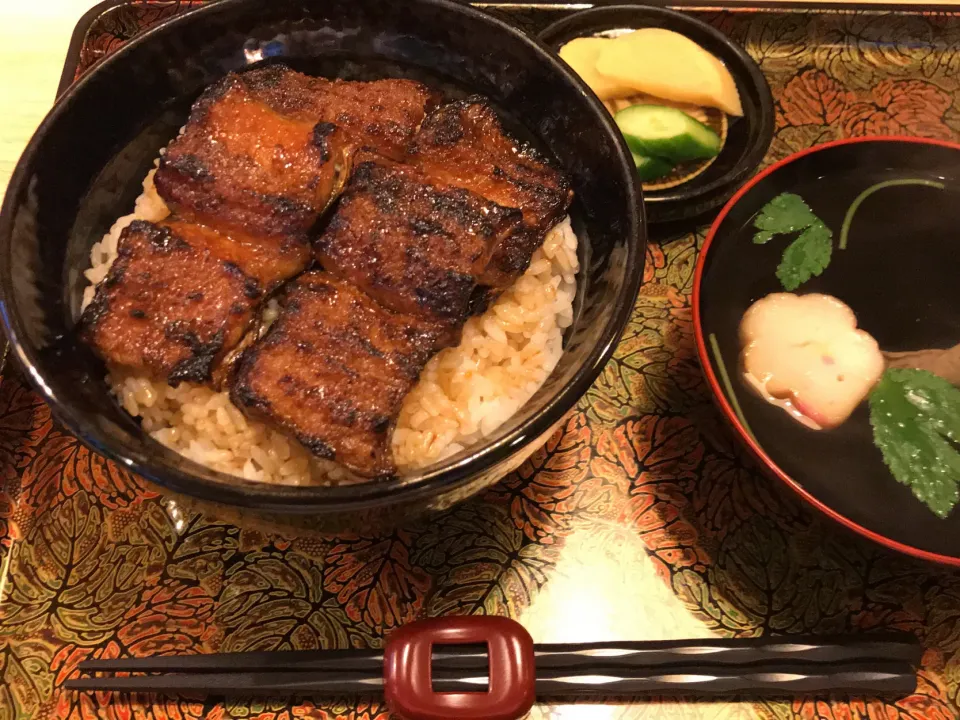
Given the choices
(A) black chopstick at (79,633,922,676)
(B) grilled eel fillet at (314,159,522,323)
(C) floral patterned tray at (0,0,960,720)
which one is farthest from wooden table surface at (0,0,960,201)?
(A) black chopstick at (79,633,922,676)

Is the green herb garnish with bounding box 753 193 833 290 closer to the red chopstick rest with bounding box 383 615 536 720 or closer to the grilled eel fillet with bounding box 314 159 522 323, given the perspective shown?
the grilled eel fillet with bounding box 314 159 522 323

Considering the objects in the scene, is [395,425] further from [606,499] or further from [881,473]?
[881,473]

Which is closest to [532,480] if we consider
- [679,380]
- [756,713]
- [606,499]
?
[606,499]

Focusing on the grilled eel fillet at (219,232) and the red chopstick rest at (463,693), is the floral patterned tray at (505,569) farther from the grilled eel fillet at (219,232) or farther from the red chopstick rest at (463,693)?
the grilled eel fillet at (219,232)

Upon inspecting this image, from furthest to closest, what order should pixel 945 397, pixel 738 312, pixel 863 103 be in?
pixel 863 103, pixel 738 312, pixel 945 397

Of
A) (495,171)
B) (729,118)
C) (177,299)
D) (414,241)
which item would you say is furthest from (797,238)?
(177,299)

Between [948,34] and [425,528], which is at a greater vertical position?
[948,34]

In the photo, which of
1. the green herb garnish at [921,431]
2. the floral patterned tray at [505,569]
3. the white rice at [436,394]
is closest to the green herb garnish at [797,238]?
the green herb garnish at [921,431]
